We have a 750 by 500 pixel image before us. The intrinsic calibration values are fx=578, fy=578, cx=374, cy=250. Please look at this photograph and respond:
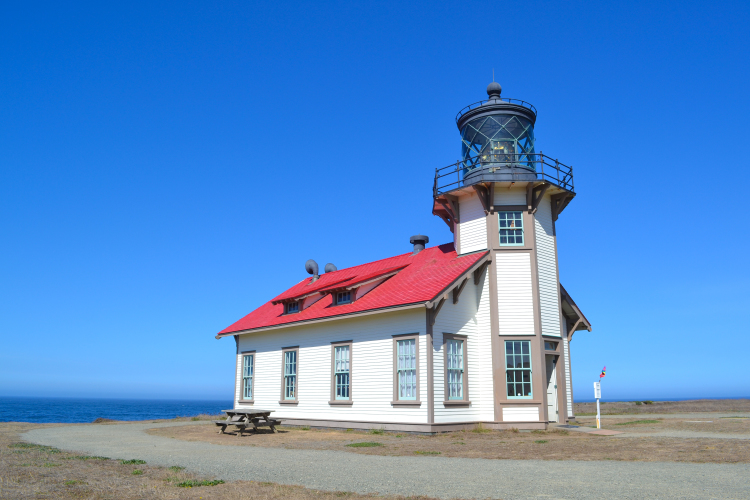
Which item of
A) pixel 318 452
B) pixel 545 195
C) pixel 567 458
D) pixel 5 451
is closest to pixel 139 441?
pixel 5 451

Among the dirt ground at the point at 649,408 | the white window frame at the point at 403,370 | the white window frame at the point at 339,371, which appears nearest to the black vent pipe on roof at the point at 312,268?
the white window frame at the point at 339,371

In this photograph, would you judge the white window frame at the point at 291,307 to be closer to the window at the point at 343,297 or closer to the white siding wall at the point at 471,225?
the window at the point at 343,297

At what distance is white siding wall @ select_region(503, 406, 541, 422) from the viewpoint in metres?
18.1

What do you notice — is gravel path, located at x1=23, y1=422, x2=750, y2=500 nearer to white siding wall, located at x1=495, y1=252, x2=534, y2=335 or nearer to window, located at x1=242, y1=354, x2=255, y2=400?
white siding wall, located at x1=495, y1=252, x2=534, y2=335

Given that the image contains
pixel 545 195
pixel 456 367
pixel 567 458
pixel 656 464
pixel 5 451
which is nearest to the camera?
pixel 656 464

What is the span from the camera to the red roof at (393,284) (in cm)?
1842

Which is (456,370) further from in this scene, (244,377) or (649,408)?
(649,408)

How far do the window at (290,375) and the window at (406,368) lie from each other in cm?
574

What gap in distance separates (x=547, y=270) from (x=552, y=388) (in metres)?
4.02

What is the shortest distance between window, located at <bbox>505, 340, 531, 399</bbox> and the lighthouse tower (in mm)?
32

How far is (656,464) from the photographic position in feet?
32.6

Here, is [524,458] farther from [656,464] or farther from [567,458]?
[656,464]

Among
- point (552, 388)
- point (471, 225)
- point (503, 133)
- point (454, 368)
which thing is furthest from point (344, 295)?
point (503, 133)

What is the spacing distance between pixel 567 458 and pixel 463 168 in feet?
39.3
